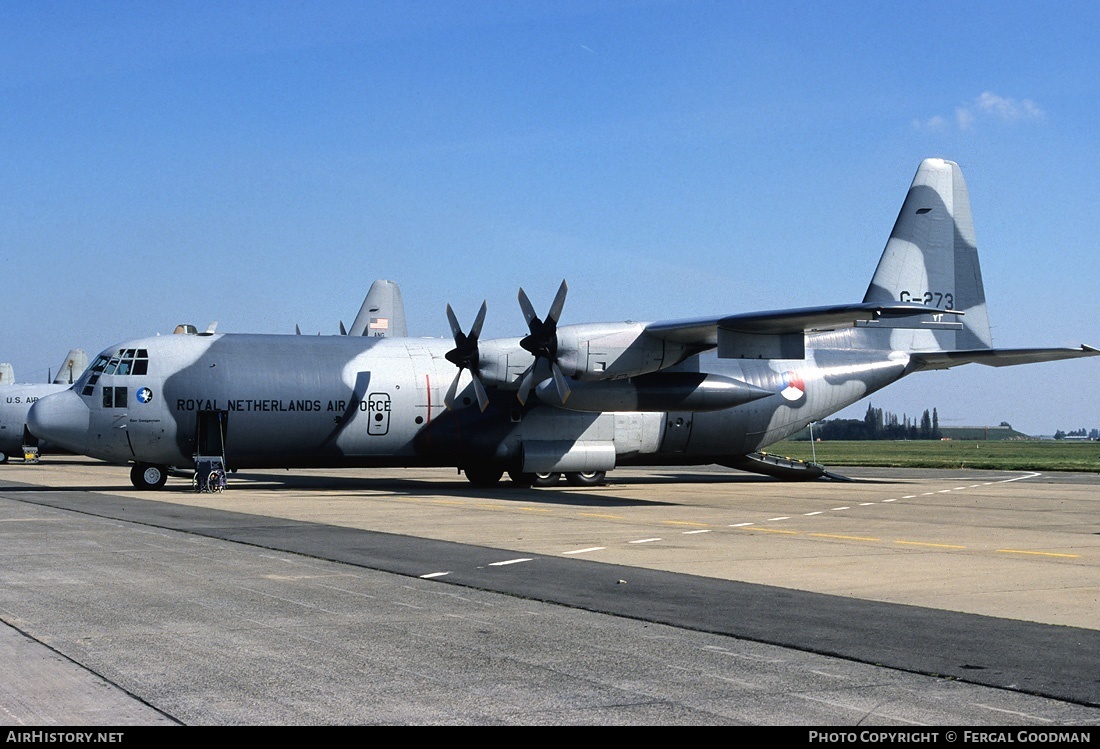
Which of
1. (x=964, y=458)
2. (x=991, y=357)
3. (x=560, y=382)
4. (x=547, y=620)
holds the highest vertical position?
(x=991, y=357)

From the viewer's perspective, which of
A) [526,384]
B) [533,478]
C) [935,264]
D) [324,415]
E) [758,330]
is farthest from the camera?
[935,264]

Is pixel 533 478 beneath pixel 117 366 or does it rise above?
beneath

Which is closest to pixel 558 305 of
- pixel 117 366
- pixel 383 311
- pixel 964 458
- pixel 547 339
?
pixel 547 339

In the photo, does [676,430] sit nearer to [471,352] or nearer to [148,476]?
[471,352]

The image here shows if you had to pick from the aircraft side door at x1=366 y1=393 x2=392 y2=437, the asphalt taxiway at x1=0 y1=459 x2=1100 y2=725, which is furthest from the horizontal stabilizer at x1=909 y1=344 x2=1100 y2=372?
the aircraft side door at x1=366 y1=393 x2=392 y2=437

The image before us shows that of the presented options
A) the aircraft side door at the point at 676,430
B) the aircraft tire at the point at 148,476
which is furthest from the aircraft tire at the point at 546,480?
the aircraft tire at the point at 148,476

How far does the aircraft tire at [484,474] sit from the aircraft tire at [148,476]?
9.05 meters

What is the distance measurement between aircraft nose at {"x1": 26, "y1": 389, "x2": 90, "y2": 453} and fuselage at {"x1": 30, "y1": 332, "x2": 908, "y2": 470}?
0.10 ft

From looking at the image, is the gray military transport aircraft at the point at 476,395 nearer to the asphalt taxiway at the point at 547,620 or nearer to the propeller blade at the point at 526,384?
the propeller blade at the point at 526,384

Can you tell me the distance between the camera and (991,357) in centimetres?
3434

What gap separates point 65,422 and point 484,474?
1223cm

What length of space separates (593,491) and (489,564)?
60.8 feet

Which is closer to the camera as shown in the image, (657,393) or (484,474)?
(657,393)
